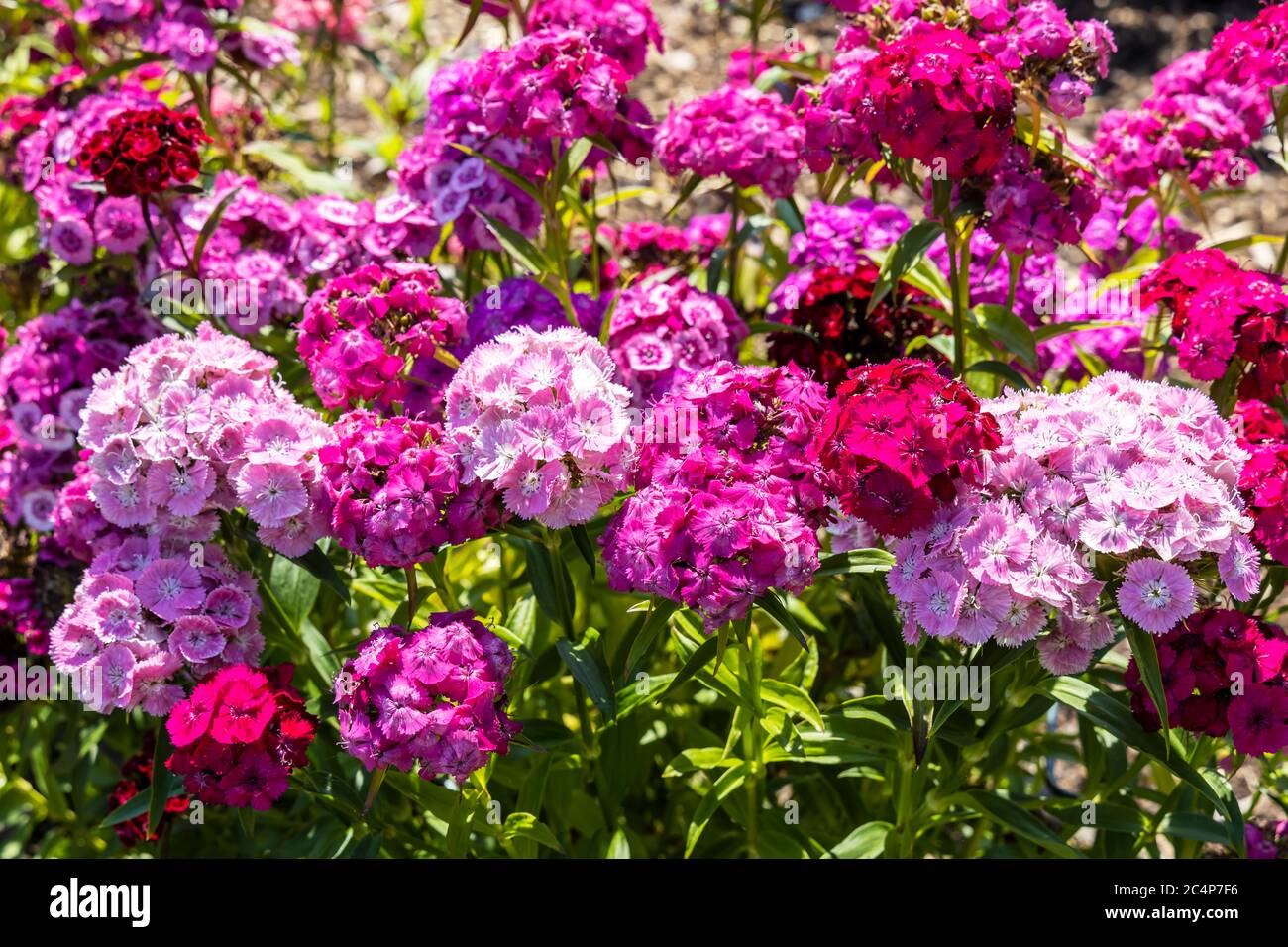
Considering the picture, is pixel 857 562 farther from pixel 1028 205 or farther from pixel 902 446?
pixel 1028 205

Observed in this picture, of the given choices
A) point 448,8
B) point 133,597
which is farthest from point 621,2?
point 448,8

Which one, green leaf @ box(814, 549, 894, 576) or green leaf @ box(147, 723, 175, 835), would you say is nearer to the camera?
green leaf @ box(814, 549, 894, 576)

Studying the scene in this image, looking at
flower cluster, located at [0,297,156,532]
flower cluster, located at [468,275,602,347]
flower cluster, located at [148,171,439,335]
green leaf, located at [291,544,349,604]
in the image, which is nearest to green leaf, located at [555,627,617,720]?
green leaf, located at [291,544,349,604]

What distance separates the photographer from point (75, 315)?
398cm

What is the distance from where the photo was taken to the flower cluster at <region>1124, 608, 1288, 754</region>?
2742mm

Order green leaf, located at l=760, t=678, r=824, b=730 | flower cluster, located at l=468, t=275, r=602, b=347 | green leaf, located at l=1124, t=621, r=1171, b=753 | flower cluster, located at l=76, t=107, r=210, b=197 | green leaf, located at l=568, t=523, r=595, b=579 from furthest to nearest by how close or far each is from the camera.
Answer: flower cluster, located at l=76, t=107, r=210, b=197, flower cluster, located at l=468, t=275, r=602, b=347, green leaf, located at l=760, t=678, r=824, b=730, green leaf, located at l=568, t=523, r=595, b=579, green leaf, located at l=1124, t=621, r=1171, b=753

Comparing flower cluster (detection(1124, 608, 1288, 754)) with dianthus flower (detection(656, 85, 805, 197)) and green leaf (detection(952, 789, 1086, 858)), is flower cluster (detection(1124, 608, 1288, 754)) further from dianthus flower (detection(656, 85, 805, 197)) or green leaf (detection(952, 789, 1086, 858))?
dianthus flower (detection(656, 85, 805, 197))

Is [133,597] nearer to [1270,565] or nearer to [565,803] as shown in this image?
[565,803]

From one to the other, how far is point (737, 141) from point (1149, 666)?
72.3 inches

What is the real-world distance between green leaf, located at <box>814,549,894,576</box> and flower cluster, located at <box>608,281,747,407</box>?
2.25ft

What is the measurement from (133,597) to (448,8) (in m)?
7.38

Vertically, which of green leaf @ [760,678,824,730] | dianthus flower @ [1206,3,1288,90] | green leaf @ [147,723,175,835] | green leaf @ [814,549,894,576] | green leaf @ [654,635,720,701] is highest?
Answer: dianthus flower @ [1206,3,1288,90]

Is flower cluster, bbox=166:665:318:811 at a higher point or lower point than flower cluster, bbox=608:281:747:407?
lower

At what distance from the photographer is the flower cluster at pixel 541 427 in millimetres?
2742
